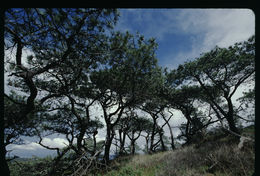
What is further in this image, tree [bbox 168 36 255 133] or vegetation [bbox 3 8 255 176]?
tree [bbox 168 36 255 133]

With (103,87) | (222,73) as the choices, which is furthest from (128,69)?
(222,73)

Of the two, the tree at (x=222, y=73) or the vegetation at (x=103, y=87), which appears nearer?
the vegetation at (x=103, y=87)

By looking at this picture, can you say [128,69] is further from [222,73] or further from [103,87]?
[222,73]

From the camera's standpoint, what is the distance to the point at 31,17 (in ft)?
7.70

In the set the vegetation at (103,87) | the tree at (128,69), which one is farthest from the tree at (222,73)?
the tree at (128,69)

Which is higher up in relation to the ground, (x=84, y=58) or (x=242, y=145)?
(x=84, y=58)

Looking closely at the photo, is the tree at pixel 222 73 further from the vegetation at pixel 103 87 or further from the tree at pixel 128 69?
the tree at pixel 128 69

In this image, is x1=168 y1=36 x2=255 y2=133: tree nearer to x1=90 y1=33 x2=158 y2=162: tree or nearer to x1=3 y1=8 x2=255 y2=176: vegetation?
x1=3 y1=8 x2=255 y2=176: vegetation

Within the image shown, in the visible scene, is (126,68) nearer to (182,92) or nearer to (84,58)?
(84,58)

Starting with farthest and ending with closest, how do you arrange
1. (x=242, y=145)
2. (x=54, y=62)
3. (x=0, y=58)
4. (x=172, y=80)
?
(x=172, y=80), (x=242, y=145), (x=54, y=62), (x=0, y=58)

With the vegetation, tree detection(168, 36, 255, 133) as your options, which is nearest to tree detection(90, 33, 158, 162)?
the vegetation
